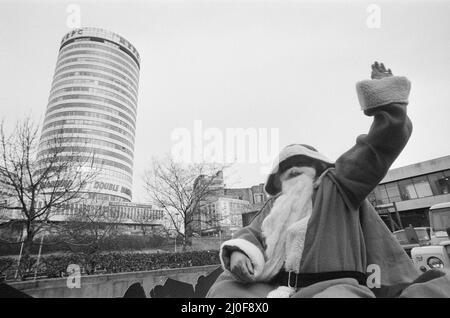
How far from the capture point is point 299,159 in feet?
4.77

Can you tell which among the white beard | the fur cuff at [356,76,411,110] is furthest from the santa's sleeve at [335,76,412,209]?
the white beard

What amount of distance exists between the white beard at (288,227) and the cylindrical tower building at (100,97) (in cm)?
5071

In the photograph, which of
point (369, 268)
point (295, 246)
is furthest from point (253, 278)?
point (369, 268)

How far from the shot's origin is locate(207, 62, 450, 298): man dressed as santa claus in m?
0.97

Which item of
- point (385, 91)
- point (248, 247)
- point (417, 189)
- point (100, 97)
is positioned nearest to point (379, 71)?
point (385, 91)

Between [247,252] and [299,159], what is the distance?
0.63 m

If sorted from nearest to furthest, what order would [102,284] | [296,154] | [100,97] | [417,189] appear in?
[296,154] → [102,284] → [417,189] → [100,97]

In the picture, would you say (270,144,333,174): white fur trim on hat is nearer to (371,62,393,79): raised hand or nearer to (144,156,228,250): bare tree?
(371,62,393,79): raised hand

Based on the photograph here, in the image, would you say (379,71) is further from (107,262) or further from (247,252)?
(107,262)

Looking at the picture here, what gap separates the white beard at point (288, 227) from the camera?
3.72 feet

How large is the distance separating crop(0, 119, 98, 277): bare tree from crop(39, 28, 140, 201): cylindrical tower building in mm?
44659

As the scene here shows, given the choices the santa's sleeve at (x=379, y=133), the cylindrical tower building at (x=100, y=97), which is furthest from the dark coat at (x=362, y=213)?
the cylindrical tower building at (x=100, y=97)

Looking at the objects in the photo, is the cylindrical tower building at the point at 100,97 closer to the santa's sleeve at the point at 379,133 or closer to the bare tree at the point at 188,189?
the bare tree at the point at 188,189

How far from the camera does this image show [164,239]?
14914 millimetres
